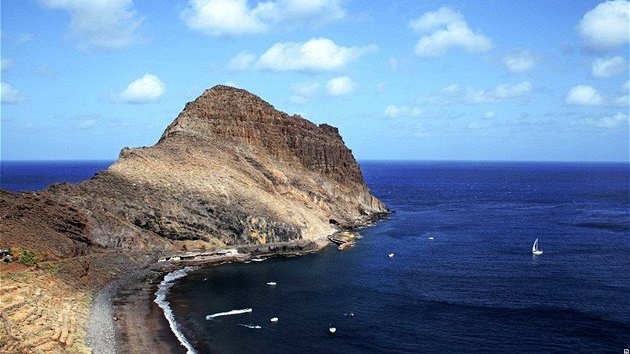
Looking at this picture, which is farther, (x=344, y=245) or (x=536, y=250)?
(x=344, y=245)

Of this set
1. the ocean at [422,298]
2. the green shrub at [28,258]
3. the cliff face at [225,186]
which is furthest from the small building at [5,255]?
the cliff face at [225,186]

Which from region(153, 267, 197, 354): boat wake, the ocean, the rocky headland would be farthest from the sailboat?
region(153, 267, 197, 354): boat wake

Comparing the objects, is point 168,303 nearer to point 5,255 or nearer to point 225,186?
point 5,255

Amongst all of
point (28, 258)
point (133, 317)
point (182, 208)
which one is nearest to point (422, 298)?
point (133, 317)

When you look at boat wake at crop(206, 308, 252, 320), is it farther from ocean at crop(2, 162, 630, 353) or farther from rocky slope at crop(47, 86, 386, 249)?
rocky slope at crop(47, 86, 386, 249)

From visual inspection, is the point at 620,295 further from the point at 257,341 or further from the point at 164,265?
the point at 164,265

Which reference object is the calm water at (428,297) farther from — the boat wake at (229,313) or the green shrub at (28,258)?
the green shrub at (28,258)
